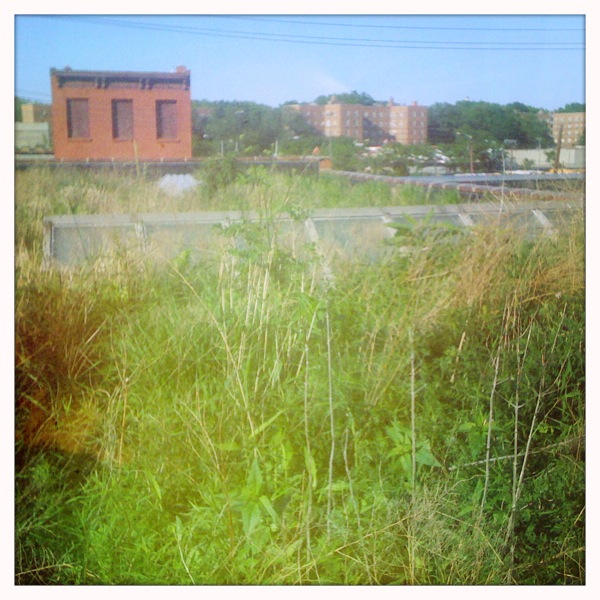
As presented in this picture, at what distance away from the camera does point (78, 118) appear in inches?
130

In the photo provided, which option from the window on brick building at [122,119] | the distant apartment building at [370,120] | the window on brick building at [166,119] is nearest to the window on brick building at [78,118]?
the window on brick building at [122,119]

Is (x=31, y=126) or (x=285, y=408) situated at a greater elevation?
(x=31, y=126)

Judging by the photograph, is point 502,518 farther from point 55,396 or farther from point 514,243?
point 55,396

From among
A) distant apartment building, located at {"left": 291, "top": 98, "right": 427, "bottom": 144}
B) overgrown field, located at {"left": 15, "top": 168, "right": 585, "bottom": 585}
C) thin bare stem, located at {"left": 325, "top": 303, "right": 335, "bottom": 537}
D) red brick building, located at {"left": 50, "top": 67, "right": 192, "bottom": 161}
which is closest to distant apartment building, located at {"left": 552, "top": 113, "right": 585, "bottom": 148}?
overgrown field, located at {"left": 15, "top": 168, "right": 585, "bottom": 585}

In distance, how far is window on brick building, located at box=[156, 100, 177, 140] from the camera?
3.28 meters

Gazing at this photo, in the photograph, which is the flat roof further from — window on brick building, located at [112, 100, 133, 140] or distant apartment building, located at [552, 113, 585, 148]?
distant apartment building, located at [552, 113, 585, 148]

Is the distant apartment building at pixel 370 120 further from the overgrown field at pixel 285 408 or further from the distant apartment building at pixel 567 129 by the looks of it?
the distant apartment building at pixel 567 129

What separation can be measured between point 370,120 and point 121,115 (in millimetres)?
1073

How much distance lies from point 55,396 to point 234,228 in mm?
1047

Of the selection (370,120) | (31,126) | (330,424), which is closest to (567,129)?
(370,120)

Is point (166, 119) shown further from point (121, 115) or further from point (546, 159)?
point (546, 159)

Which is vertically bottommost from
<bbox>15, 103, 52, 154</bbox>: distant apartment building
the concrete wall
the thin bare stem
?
the thin bare stem

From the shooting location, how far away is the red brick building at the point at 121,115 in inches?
128
